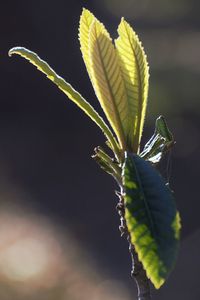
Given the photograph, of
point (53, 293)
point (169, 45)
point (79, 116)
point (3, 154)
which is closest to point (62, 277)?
point (53, 293)

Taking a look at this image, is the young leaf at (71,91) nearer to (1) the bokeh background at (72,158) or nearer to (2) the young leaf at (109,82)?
(2) the young leaf at (109,82)

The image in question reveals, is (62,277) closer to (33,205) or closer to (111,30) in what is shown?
(33,205)

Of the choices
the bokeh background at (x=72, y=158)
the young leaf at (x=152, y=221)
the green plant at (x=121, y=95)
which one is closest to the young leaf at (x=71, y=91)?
the green plant at (x=121, y=95)

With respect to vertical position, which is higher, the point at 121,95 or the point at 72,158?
the point at 121,95

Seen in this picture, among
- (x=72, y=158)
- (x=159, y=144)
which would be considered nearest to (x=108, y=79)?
(x=159, y=144)

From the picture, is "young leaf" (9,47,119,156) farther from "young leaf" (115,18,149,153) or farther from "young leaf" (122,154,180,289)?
"young leaf" (122,154,180,289)

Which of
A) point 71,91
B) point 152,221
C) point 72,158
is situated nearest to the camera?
point 152,221

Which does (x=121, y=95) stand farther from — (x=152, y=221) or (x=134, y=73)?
(x=152, y=221)
